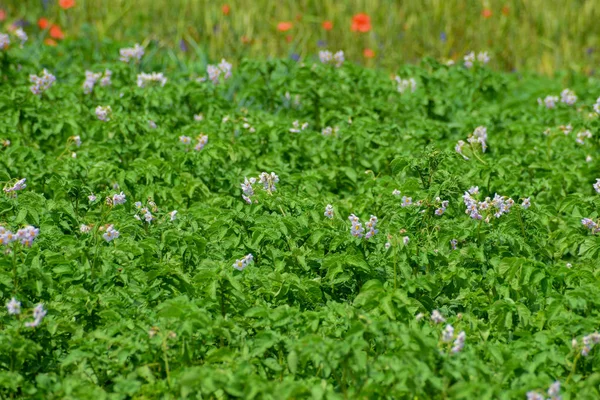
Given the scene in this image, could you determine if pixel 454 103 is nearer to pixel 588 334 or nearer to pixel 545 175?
pixel 545 175

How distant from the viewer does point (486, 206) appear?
4270mm

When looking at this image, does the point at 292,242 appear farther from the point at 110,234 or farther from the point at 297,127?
the point at 297,127

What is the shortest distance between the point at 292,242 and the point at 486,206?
2.90 ft

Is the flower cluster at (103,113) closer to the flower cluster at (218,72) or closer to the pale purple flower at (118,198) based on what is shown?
the flower cluster at (218,72)

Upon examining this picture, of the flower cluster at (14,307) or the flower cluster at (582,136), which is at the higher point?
the flower cluster at (14,307)

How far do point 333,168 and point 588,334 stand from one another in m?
2.19

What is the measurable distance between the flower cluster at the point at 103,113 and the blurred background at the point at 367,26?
308 centimetres

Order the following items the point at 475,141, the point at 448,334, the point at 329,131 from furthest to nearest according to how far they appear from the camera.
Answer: the point at 329,131 → the point at 475,141 → the point at 448,334

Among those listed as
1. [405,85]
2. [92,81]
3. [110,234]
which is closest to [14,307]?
[110,234]

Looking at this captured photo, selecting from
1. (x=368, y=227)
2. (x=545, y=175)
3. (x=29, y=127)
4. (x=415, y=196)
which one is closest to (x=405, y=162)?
(x=415, y=196)

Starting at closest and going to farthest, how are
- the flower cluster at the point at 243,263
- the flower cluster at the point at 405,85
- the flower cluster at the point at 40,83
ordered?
the flower cluster at the point at 243,263 < the flower cluster at the point at 40,83 < the flower cluster at the point at 405,85

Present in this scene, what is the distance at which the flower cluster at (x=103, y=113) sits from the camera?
5566 mm

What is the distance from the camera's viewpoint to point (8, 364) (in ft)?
11.5

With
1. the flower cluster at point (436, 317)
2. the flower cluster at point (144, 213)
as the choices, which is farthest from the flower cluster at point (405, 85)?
the flower cluster at point (436, 317)
